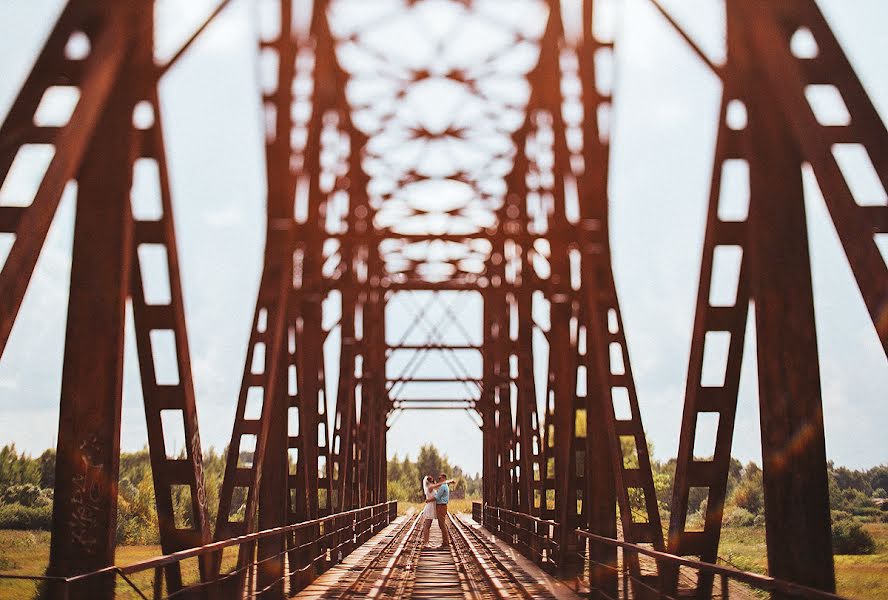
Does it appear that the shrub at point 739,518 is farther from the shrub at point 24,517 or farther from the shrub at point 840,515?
the shrub at point 24,517

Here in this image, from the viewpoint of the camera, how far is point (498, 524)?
2706 cm

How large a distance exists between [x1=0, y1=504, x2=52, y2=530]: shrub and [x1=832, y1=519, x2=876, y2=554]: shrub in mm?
46337

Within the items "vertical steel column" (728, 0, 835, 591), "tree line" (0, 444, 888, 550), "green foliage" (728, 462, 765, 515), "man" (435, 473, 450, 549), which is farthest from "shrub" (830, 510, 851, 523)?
"vertical steel column" (728, 0, 835, 591)

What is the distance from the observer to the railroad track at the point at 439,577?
1148 centimetres

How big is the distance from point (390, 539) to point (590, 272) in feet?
53.8

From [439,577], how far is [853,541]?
45.3m

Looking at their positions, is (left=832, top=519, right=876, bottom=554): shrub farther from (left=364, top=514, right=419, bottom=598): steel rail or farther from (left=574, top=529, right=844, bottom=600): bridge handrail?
(left=574, top=529, right=844, bottom=600): bridge handrail

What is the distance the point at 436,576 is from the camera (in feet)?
47.8

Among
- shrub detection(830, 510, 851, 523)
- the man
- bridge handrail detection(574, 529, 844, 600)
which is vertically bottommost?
shrub detection(830, 510, 851, 523)

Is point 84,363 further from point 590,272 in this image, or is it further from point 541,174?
point 541,174

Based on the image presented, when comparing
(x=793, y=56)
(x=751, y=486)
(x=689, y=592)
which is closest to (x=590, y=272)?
(x=689, y=592)

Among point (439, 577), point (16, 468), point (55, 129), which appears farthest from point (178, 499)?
point (55, 129)

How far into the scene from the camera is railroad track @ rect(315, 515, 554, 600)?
11.5 metres

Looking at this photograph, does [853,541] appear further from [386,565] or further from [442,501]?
[386,565]
